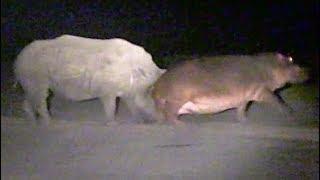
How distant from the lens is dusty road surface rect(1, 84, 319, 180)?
82.2 inches

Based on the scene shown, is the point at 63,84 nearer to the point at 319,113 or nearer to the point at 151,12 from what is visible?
the point at 151,12

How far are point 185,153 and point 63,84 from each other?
0.25 meters

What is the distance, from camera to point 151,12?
2107 millimetres

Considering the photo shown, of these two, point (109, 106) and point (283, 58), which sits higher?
point (283, 58)

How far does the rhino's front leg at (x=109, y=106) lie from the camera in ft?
7.00

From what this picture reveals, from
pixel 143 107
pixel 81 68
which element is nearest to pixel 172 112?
pixel 143 107

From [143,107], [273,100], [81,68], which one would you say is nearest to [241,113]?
[273,100]

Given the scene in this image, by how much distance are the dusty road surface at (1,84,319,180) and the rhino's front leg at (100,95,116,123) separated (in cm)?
1

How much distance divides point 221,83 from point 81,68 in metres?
0.26

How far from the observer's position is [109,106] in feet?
7.02

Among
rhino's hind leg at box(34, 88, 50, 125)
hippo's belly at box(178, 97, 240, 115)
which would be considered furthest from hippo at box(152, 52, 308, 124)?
rhino's hind leg at box(34, 88, 50, 125)

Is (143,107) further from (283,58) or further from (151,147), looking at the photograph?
(283,58)

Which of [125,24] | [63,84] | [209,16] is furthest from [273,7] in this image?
[63,84]

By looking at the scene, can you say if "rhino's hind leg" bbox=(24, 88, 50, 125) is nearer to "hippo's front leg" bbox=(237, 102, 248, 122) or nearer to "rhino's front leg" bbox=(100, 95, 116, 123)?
"rhino's front leg" bbox=(100, 95, 116, 123)
